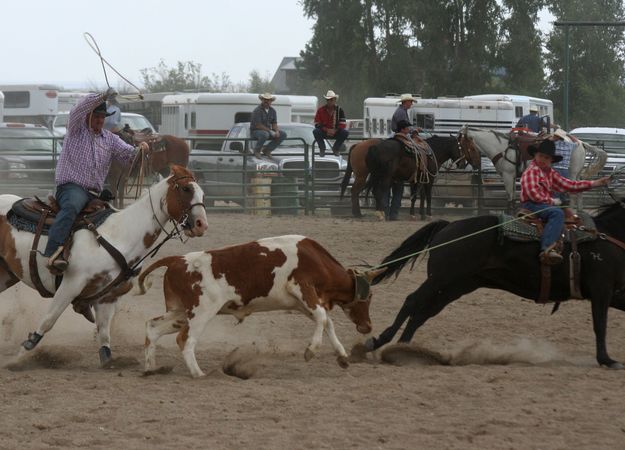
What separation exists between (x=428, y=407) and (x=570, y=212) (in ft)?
9.06

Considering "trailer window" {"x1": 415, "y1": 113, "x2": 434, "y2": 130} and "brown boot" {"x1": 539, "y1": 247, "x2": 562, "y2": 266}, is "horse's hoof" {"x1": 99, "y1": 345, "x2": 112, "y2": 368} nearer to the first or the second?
"brown boot" {"x1": 539, "y1": 247, "x2": 562, "y2": 266}

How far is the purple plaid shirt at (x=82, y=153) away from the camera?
25.4 ft

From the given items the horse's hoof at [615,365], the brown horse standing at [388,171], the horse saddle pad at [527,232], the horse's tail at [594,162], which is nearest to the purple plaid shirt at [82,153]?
the horse saddle pad at [527,232]

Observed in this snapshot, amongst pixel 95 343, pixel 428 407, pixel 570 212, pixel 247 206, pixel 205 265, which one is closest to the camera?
pixel 428 407

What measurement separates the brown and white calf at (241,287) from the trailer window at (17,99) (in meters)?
27.3

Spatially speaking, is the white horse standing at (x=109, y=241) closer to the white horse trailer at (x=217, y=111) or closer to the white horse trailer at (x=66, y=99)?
the white horse trailer at (x=217, y=111)

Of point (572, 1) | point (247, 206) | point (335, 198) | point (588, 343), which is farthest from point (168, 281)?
point (572, 1)

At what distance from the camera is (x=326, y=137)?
63.0 ft

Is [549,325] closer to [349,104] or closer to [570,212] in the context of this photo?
[570,212]

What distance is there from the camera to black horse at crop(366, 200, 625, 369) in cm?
808

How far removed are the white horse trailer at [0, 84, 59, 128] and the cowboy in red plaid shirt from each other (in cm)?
2679

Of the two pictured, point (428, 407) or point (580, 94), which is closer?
point (428, 407)

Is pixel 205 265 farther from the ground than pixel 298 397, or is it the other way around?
pixel 205 265

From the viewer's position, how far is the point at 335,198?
1933 centimetres
